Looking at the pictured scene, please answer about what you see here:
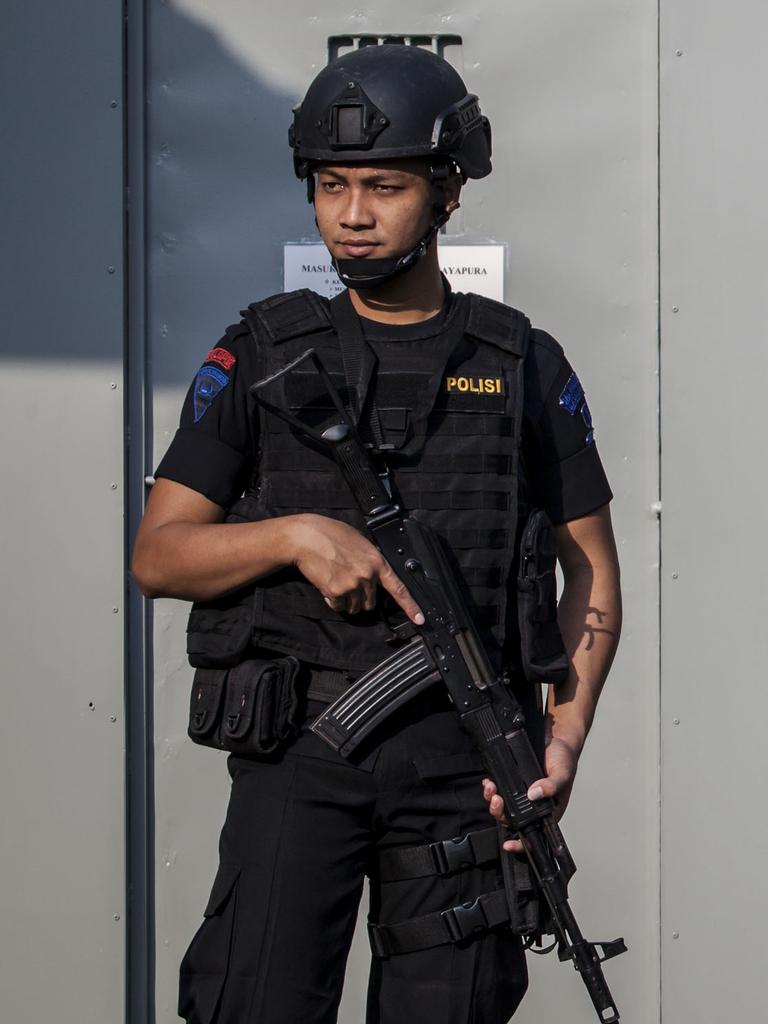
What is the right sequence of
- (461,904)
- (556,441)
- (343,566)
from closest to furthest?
(343,566)
(461,904)
(556,441)

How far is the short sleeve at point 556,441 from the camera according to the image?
2.32 metres

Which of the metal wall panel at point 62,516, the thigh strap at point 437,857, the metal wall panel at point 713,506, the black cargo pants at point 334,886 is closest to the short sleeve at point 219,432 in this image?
the black cargo pants at point 334,886

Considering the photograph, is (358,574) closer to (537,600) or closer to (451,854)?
(537,600)

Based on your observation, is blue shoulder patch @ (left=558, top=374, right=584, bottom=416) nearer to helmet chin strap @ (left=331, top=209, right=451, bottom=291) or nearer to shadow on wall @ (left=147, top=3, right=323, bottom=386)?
helmet chin strap @ (left=331, top=209, right=451, bottom=291)

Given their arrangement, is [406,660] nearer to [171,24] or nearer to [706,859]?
[706,859]

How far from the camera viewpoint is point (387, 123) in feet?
7.15

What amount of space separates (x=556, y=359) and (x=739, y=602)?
1.27 meters

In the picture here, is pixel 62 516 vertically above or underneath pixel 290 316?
underneath

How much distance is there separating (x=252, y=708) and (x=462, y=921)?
42 centimetres

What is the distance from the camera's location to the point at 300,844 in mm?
2086

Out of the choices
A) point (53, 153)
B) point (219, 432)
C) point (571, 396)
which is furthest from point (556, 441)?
point (53, 153)

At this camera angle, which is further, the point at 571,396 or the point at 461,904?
the point at 571,396

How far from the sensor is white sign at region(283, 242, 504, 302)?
342cm

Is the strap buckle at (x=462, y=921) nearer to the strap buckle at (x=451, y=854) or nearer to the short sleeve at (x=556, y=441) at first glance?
the strap buckle at (x=451, y=854)
